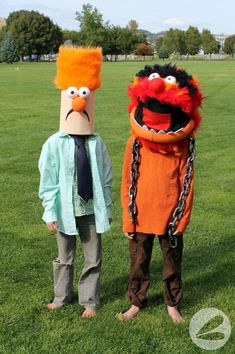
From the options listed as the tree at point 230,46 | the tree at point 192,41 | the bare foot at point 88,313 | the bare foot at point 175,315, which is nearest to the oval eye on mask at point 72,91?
the bare foot at point 88,313

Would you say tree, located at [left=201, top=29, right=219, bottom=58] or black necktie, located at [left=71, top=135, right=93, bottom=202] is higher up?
black necktie, located at [left=71, top=135, right=93, bottom=202]

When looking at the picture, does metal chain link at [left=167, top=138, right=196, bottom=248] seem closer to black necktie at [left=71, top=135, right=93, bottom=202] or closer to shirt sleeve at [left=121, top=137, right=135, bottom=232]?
shirt sleeve at [left=121, top=137, right=135, bottom=232]

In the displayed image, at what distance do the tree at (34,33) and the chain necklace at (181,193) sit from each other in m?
95.6

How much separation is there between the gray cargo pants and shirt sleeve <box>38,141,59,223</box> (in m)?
0.23

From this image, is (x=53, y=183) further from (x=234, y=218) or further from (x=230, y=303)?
(x=234, y=218)

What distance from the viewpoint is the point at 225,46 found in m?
139

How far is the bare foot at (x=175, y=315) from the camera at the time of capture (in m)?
4.08

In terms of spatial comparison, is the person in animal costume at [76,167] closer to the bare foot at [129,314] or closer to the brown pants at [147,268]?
the brown pants at [147,268]

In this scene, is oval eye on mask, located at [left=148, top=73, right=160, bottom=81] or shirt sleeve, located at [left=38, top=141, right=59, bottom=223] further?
shirt sleeve, located at [left=38, top=141, right=59, bottom=223]

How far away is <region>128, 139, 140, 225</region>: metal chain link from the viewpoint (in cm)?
383

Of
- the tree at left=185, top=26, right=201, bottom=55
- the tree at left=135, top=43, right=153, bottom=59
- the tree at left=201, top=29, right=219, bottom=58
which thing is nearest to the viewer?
the tree at left=135, top=43, right=153, bottom=59

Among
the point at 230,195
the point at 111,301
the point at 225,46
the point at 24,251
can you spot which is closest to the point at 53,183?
the point at 111,301

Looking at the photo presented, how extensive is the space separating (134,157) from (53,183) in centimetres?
65

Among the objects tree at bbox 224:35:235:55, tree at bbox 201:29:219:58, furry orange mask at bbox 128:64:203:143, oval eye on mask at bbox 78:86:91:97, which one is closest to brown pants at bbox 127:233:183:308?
furry orange mask at bbox 128:64:203:143
